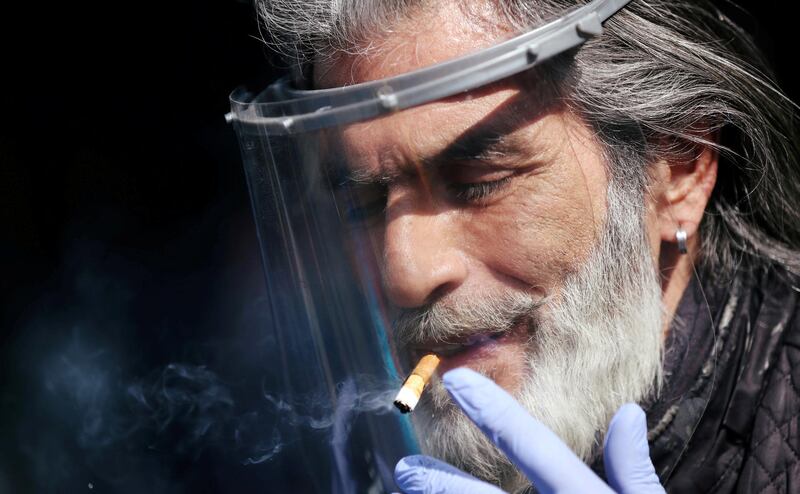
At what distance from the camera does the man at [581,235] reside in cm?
156

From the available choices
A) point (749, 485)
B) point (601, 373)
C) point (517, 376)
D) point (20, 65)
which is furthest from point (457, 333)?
point (20, 65)

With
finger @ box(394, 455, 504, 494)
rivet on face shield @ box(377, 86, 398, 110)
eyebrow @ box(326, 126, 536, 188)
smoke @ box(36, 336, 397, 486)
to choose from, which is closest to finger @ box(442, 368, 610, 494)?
finger @ box(394, 455, 504, 494)

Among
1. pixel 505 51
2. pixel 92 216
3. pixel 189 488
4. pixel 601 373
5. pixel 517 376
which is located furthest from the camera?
pixel 92 216

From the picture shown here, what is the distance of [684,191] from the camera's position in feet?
6.49

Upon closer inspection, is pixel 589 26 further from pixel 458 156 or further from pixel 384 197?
pixel 384 197

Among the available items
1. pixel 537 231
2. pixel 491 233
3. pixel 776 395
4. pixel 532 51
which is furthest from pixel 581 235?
pixel 776 395

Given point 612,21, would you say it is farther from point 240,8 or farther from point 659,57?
point 240,8

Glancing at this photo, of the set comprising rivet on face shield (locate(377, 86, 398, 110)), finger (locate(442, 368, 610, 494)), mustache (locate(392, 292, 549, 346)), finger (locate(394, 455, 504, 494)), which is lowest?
finger (locate(394, 455, 504, 494))

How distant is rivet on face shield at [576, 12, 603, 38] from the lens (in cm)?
152

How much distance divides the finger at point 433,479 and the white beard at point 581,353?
19 centimetres

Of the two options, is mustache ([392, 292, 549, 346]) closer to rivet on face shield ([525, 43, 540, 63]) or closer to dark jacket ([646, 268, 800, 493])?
rivet on face shield ([525, 43, 540, 63])

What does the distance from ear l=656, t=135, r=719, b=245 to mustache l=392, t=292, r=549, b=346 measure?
542 millimetres

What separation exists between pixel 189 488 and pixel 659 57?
1.91 m

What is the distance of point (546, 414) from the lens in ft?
5.71
